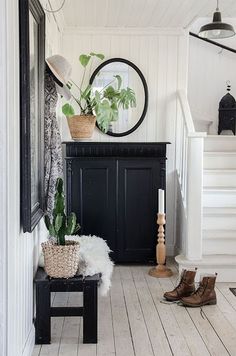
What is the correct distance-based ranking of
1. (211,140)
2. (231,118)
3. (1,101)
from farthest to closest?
1. (231,118)
2. (211,140)
3. (1,101)

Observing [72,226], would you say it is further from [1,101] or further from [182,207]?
[182,207]

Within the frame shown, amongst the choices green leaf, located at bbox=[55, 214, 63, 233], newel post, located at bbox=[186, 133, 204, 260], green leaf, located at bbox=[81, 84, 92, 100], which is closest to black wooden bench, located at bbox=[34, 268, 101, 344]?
green leaf, located at bbox=[55, 214, 63, 233]

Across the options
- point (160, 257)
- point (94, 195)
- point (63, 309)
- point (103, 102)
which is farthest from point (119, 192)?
point (63, 309)

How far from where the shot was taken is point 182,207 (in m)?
4.43

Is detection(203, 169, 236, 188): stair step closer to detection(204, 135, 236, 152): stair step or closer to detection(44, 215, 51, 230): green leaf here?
detection(204, 135, 236, 152): stair step

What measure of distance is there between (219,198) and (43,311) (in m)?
2.27

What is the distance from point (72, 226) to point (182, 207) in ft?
6.10

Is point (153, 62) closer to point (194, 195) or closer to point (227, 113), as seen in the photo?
point (194, 195)

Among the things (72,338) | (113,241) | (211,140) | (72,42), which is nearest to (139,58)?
(72,42)

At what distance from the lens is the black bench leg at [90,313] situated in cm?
269

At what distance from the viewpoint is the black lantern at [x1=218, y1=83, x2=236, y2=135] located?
6.60 metres

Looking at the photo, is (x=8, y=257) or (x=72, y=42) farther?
(x=72, y=42)

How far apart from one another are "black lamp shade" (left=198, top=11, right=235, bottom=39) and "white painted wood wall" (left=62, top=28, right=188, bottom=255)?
2.05ft

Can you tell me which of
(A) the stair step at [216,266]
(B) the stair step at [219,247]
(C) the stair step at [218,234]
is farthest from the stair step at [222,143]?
(A) the stair step at [216,266]
